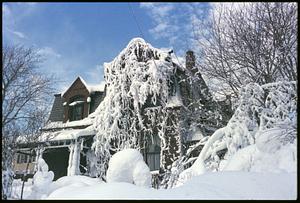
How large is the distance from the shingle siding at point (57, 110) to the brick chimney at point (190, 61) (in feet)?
26.8

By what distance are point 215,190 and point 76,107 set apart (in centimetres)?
1574

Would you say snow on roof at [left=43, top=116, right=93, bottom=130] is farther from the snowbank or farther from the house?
the snowbank

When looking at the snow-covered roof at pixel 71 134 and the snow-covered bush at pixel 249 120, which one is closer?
the snow-covered bush at pixel 249 120

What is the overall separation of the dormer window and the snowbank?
46.8 feet

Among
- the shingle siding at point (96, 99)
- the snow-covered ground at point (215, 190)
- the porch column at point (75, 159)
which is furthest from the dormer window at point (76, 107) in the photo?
the snow-covered ground at point (215, 190)

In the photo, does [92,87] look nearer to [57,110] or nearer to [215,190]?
[57,110]

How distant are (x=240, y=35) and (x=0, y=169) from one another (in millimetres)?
10221

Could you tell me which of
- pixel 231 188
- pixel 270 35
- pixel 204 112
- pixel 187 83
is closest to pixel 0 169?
pixel 231 188

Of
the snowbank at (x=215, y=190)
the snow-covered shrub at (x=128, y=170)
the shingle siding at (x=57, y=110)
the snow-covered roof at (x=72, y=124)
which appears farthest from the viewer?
the shingle siding at (x=57, y=110)

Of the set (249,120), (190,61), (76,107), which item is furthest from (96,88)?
(249,120)

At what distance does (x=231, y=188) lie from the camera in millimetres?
5090

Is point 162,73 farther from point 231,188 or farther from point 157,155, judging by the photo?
point 231,188

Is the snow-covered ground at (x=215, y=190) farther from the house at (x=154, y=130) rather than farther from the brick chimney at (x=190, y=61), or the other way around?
the brick chimney at (x=190, y=61)

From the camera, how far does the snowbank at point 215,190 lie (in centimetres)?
484
